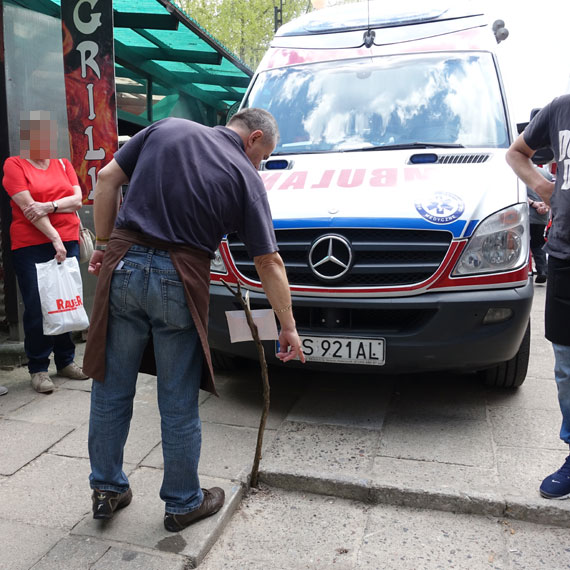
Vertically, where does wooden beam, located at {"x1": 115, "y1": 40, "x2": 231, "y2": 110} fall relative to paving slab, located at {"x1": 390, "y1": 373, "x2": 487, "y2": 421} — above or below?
above

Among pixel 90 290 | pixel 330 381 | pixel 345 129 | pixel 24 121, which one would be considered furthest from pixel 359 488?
pixel 90 290

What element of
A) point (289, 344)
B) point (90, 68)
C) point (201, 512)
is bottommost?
point (201, 512)

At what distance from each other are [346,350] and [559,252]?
1.17m

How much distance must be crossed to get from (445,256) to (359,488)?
1.22 metres

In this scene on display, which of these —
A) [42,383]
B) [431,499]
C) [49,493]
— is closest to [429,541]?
[431,499]

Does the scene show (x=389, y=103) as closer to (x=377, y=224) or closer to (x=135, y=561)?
(x=377, y=224)

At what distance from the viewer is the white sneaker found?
13.4 ft

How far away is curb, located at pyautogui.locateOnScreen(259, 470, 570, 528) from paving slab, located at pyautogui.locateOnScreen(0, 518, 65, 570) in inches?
38.4

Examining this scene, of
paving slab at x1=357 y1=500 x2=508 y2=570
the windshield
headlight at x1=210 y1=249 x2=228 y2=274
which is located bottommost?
paving slab at x1=357 y1=500 x2=508 y2=570

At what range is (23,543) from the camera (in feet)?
7.89

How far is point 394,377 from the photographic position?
14.0ft

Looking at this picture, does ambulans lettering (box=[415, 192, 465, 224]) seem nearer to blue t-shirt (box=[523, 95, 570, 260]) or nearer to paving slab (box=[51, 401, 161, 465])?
blue t-shirt (box=[523, 95, 570, 260])

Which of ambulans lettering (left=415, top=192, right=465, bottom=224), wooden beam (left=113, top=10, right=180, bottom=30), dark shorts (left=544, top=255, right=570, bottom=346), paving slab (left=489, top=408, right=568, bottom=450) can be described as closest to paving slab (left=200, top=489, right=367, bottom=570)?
paving slab (left=489, top=408, right=568, bottom=450)

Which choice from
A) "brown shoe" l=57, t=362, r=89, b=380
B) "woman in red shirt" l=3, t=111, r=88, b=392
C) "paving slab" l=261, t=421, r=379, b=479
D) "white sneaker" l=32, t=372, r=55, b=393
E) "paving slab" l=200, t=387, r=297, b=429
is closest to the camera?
"paving slab" l=261, t=421, r=379, b=479
